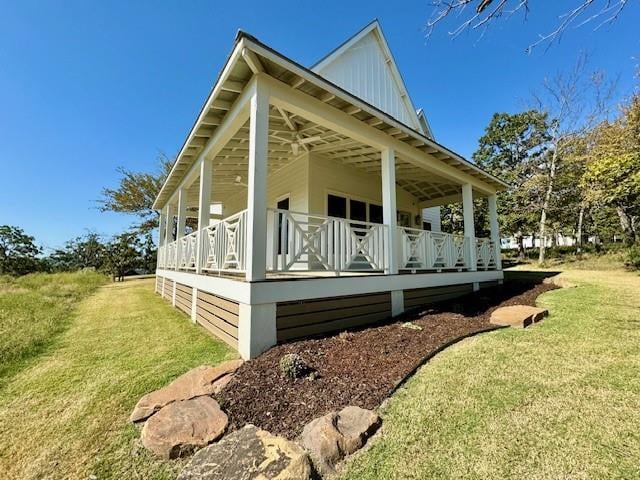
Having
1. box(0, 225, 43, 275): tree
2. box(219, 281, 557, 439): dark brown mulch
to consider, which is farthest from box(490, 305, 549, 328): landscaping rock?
box(0, 225, 43, 275): tree

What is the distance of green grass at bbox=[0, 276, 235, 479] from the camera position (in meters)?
2.19

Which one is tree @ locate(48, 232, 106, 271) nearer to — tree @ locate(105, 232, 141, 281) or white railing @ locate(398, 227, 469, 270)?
tree @ locate(105, 232, 141, 281)

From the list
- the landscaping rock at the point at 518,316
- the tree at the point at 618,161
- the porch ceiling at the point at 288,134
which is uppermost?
the tree at the point at 618,161

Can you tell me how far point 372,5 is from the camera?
340 inches

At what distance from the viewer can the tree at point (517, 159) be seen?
67.3ft

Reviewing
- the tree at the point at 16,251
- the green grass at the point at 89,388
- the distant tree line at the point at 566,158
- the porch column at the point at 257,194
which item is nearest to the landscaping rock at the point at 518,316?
the porch column at the point at 257,194

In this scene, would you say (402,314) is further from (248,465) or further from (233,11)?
(233,11)

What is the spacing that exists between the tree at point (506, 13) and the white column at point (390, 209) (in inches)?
122

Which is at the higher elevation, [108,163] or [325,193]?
[108,163]

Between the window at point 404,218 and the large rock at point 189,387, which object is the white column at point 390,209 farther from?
the window at point 404,218

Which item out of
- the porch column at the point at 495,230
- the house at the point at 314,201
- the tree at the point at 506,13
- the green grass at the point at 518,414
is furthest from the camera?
the porch column at the point at 495,230

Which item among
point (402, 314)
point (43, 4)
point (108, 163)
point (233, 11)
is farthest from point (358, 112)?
point (108, 163)

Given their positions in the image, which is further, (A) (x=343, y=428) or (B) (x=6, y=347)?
(B) (x=6, y=347)

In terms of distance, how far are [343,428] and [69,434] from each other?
232 centimetres
